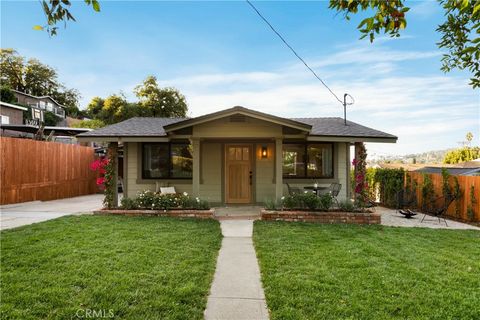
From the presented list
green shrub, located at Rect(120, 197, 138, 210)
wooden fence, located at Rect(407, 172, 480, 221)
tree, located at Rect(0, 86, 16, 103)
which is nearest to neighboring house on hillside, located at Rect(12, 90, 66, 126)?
tree, located at Rect(0, 86, 16, 103)

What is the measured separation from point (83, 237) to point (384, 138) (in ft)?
28.9

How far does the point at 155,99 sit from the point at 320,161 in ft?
68.7

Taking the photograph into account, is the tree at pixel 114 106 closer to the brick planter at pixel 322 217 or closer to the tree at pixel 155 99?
the tree at pixel 155 99

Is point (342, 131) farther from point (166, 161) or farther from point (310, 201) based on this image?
point (166, 161)

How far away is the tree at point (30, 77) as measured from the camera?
122ft

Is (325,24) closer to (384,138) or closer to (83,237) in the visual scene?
(384,138)

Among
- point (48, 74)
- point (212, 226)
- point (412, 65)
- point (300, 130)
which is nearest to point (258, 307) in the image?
point (212, 226)

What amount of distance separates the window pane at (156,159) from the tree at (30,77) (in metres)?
37.0

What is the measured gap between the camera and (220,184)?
33.5 feet

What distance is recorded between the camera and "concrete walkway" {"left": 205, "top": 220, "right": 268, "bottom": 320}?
3.06 meters

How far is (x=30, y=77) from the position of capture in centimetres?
3903

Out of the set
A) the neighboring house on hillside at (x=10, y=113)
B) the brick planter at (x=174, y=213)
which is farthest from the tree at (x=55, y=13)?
the neighboring house on hillside at (x=10, y=113)

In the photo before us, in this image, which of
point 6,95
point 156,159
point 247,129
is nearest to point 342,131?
point 247,129

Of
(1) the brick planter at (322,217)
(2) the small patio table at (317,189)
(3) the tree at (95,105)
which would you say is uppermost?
(3) the tree at (95,105)
